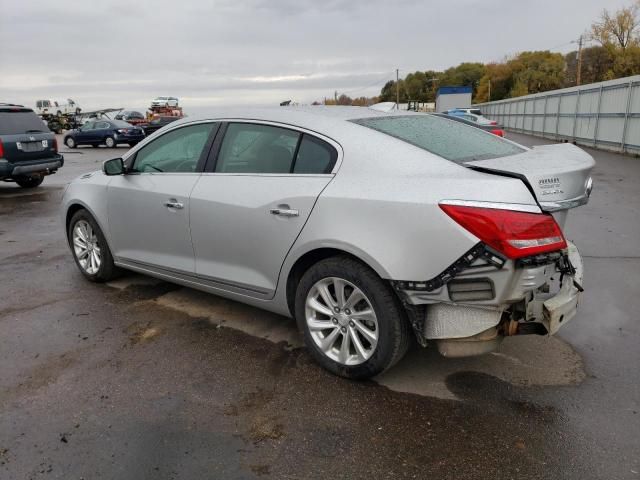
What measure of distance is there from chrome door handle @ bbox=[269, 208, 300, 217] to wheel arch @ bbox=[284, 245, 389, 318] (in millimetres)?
248

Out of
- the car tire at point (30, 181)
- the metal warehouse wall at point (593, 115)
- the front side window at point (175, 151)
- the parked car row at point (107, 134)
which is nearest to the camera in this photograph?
the front side window at point (175, 151)

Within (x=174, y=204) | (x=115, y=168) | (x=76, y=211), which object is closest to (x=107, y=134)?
(x=76, y=211)

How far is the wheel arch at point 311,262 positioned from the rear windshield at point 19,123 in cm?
995

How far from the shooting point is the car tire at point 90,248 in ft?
17.1

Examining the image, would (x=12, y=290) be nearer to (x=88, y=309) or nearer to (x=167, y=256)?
(x=88, y=309)

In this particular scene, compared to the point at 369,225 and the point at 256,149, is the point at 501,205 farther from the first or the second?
the point at 256,149

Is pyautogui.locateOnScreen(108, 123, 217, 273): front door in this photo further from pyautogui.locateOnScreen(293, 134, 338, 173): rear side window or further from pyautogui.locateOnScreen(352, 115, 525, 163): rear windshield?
pyautogui.locateOnScreen(352, 115, 525, 163): rear windshield

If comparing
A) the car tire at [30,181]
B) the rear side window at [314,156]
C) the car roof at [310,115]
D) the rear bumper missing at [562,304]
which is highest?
the car roof at [310,115]

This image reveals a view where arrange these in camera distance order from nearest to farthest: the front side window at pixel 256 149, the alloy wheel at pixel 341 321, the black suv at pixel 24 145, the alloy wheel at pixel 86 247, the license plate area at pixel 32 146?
the alloy wheel at pixel 341 321
the front side window at pixel 256 149
the alloy wheel at pixel 86 247
the black suv at pixel 24 145
the license plate area at pixel 32 146

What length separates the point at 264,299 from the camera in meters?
3.85

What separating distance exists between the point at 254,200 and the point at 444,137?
1321 millimetres

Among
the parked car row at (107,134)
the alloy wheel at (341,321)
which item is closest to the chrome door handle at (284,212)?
the alloy wheel at (341,321)

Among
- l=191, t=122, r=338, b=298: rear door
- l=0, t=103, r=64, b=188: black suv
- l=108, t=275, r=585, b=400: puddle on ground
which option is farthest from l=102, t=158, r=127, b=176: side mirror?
l=0, t=103, r=64, b=188: black suv

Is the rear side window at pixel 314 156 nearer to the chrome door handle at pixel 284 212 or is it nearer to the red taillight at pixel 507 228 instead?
the chrome door handle at pixel 284 212
